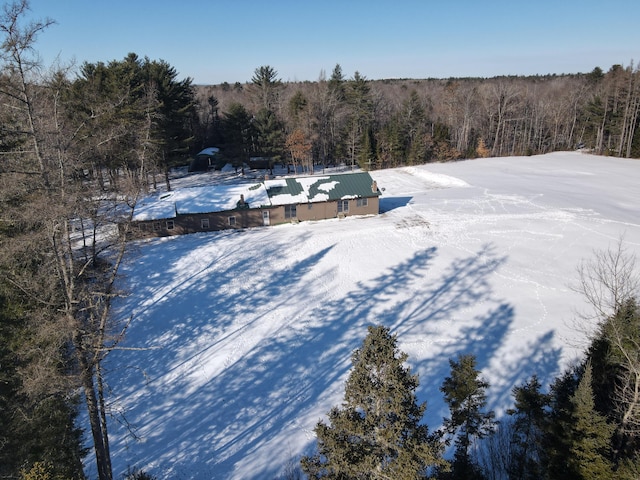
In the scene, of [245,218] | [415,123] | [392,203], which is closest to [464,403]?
[245,218]

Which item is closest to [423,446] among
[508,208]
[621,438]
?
[621,438]

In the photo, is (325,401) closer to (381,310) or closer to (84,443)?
(381,310)

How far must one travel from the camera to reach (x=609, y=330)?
41.1ft

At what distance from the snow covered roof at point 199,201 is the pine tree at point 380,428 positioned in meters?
27.0

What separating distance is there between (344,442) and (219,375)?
11071mm

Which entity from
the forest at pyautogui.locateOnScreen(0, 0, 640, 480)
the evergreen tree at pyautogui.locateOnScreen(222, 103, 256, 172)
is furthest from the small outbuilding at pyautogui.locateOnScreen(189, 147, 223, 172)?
the forest at pyautogui.locateOnScreen(0, 0, 640, 480)

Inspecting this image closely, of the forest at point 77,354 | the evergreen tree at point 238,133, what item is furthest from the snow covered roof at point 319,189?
the evergreen tree at point 238,133

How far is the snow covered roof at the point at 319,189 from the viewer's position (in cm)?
3425

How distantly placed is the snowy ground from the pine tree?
22.4 feet

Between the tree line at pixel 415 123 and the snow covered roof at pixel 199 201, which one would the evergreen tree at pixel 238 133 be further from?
the snow covered roof at pixel 199 201

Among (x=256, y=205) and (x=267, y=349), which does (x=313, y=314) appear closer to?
(x=267, y=349)

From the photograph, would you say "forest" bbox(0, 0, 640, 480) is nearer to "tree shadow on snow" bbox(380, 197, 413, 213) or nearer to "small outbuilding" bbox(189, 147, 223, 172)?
"tree shadow on snow" bbox(380, 197, 413, 213)

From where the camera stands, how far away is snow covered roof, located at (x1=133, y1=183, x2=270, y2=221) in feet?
104

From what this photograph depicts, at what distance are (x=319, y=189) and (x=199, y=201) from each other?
10328mm
